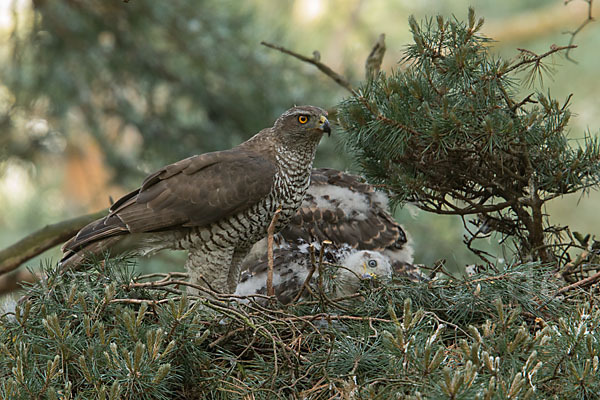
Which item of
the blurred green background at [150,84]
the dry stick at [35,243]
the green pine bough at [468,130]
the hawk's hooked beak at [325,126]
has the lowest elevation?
the dry stick at [35,243]

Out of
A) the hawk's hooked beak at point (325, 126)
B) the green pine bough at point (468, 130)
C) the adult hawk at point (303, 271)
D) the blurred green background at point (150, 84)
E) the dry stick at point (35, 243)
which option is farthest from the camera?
the blurred green background at point (150, 84)

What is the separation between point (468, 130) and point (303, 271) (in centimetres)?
120

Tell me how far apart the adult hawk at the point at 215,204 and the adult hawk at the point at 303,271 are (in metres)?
0.22

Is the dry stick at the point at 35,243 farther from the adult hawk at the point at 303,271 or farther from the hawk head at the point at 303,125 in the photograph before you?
the hawk head at the point at 303,125

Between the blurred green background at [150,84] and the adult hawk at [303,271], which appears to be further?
the blurred green background at [150,84]

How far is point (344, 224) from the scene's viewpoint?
3.80m

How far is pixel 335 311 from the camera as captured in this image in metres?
2.61

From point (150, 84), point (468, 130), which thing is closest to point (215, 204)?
point (468, 130)

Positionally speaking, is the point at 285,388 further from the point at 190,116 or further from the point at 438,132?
the point at 190,116

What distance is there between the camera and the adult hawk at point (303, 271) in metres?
3.03

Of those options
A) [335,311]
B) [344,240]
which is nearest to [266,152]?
[344,240]

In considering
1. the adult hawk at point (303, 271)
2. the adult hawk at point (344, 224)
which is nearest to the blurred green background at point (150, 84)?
the adult hawk at point (344, 224)

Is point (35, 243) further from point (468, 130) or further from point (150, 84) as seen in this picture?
point (150, 84)

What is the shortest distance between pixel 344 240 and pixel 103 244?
48.3 inches
